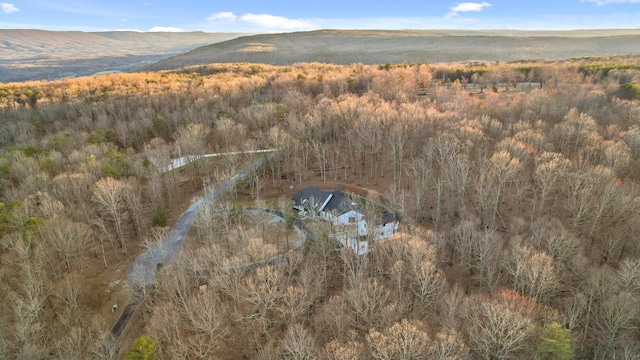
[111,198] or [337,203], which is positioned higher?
→ [111,198]

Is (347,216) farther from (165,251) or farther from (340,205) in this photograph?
(165,251)

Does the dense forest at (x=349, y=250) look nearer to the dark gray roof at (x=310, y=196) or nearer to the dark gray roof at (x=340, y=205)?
the dark gray roof at (x=340, y=205)

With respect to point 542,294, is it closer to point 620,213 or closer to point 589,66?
point 620,213

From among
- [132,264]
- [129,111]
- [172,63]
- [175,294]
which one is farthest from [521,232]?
[172,63]

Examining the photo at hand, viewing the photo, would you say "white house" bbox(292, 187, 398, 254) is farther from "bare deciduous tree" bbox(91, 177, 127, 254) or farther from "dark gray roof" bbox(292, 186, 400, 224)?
"bare deciduous tree" bbox(91, 177, 127, 254)

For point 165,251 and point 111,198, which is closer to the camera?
point 165,251

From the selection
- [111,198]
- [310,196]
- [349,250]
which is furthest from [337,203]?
[111,198]
